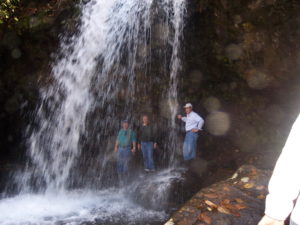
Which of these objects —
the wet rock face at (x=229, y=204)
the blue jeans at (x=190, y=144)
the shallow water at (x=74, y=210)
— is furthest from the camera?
the blue jeans at (x=190, y=144)

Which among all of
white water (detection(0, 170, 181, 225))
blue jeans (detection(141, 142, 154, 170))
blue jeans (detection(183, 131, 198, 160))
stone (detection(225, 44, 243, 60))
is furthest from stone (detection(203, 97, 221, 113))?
white water (detection(0, 170, 181, 225))

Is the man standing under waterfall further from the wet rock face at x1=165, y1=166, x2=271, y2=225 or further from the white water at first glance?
the wet rock face at x1=165, y1=166, x2=271, y2=225

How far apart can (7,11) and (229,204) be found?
9450mm

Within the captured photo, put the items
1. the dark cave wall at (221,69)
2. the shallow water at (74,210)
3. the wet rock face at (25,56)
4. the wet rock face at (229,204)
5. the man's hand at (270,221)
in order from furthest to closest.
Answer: the wet rock face at (25,56)
the dark cave wall at (221,69)
the shallow water at (74,210)
the wet rock face at (229,204)
the man's hand at (270,221)

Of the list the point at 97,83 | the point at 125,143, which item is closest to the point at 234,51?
the point at 125,143

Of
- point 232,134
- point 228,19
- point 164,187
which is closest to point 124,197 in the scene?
point 164,187

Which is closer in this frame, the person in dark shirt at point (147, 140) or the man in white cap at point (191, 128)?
the man in white cap at point (191, 128)

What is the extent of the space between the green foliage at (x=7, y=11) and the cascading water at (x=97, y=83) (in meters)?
2.07

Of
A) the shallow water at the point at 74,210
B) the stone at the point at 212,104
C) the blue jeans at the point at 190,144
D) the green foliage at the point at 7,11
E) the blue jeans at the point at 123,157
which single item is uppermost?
the green foliage at the point at 7,11

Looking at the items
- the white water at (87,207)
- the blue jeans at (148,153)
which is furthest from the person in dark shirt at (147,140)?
the white water at (87,207)

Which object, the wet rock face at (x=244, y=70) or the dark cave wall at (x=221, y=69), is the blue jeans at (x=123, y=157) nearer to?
the dark cave wall at (x=221, y=69)

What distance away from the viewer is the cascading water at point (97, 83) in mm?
9125

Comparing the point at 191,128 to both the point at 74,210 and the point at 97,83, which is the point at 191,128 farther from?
the point at 74,210

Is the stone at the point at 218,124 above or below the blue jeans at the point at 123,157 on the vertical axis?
above
